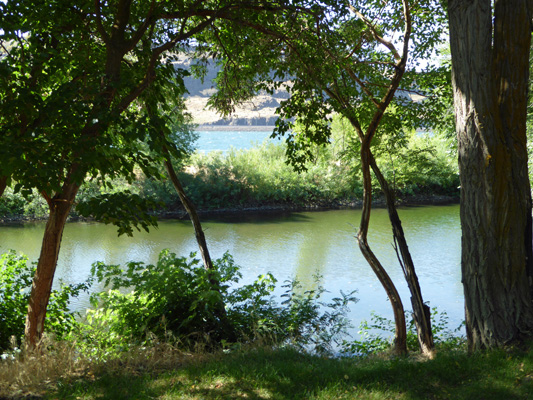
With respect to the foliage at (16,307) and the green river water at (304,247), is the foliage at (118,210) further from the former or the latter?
the green river water at (304,247)

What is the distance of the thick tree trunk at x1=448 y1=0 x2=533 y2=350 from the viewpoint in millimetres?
4188

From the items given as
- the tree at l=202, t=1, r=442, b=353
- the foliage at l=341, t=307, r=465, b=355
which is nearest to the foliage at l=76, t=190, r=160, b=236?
the tree at l=202, t=1, r=442, b=353

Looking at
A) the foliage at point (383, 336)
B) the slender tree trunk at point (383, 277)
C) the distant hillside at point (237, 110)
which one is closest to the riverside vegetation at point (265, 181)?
the distant hillside at point (237, 110)

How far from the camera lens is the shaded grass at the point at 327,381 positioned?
3.52 meters

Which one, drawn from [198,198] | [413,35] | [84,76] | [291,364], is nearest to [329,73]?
[413,35]

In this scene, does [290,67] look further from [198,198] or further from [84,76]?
[198,198]

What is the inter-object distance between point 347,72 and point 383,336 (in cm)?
438

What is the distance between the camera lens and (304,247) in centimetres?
1630

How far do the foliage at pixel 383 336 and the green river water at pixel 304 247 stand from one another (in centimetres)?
48

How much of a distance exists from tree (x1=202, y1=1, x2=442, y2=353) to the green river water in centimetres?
193

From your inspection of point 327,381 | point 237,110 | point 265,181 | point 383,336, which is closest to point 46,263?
point 327,381

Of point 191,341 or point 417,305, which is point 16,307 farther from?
point 417,305

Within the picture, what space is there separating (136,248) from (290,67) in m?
10.7

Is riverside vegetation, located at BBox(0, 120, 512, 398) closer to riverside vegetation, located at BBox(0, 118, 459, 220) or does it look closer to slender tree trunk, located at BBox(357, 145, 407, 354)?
slender tree trunk, located at BBox(357, 145, 407, 354)
